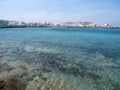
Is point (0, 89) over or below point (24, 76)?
over

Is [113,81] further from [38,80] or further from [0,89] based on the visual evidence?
[0,89]

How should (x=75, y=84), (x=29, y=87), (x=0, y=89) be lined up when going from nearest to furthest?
(x=0, y=89) < (x=29, y=87) < (x=75, y=84)

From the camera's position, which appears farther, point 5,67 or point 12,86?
point 5,67

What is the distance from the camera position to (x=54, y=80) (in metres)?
10.6

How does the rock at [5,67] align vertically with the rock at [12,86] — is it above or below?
below

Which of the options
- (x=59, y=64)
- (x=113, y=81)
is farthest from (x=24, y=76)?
(x=113, y=81)

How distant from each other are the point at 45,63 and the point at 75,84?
17.2ft

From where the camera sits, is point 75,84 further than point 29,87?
Yes

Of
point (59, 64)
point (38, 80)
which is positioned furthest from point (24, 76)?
point (59, 64)

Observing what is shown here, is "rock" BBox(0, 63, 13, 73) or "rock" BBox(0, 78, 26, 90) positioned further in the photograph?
"rock" BBox(0, 63, 13, 73)

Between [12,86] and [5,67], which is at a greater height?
[12,86]

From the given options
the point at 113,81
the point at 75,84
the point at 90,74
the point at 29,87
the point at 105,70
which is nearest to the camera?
the point at 29,87

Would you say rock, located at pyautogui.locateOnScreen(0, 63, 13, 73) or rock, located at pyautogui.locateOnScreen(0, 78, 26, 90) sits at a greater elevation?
rock, located at pyautogui.locateOnScreen(0, 78, 26, 90)

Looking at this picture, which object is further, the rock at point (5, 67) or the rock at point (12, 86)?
the rock at point (5, 67)
